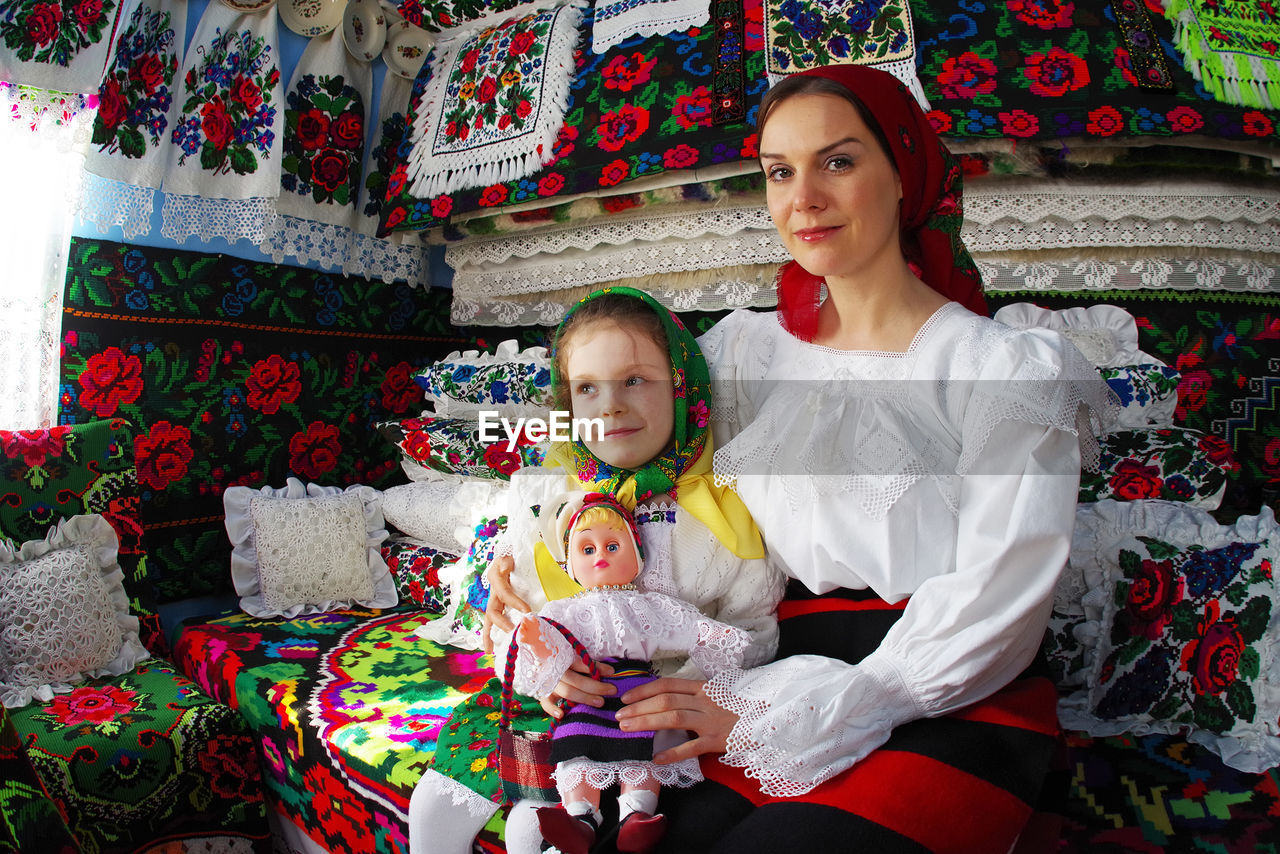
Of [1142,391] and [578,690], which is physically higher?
[1142,391]

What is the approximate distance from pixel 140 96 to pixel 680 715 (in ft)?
7.37

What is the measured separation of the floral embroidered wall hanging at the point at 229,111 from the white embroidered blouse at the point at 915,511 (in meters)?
1.92

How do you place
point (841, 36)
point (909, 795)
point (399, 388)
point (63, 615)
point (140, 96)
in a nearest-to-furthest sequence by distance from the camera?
point (909, 795) < point (63, 615) < point (841, 36) < point (140, 96) < point (399, 388)

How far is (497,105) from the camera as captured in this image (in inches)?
97.7

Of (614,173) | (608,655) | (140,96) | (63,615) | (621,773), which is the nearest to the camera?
(621,773)

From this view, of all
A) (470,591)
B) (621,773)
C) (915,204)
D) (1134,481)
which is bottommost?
(621,773)

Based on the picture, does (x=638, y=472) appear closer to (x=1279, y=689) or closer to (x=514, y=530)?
(x=514, y=530)

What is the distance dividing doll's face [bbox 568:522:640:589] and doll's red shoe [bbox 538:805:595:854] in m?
0.33

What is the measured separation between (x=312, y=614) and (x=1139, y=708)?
199 centimetres

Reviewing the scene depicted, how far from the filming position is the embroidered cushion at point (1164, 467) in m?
1.58

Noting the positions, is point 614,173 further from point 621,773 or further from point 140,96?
point 621,773

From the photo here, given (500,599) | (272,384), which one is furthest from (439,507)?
(500,599)

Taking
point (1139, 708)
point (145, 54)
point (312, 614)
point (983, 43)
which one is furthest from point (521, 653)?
point (145, 54)

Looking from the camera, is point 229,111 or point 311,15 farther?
point 311,15
